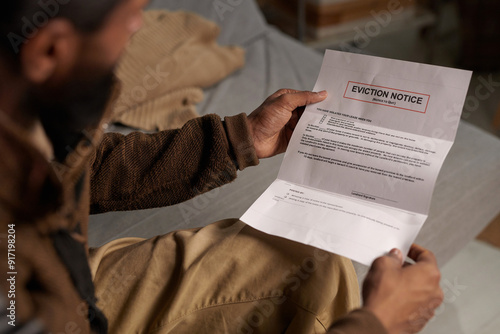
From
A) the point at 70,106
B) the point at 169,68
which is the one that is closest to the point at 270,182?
the point at 169,68

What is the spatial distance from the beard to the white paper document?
262 millimetres

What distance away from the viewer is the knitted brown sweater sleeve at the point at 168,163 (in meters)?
0.75

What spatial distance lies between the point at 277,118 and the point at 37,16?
466 millimetres

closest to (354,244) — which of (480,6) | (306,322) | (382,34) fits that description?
(306,322)

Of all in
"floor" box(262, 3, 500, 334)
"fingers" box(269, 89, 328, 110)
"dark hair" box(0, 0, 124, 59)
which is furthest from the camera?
"floor" box(262, 3, 500, 334)

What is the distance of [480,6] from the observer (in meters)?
2.00

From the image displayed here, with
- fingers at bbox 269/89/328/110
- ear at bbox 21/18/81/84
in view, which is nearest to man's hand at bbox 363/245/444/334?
fingers at bbox 269/89/328/110

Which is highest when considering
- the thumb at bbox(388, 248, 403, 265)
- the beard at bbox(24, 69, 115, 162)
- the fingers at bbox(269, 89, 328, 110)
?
the fingers at bbox(269, 89, 328, 110)

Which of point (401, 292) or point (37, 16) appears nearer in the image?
point (37, 16)

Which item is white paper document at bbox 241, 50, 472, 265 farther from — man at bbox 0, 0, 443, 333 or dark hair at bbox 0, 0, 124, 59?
dark hair at bbox 0, 0, 124, 59

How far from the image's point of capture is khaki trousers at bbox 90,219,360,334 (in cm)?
63

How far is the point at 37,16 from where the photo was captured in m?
0.36

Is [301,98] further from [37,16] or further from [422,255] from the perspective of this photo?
[37,16]

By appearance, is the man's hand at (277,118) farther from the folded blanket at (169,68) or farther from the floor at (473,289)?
the floor at (473,289)
